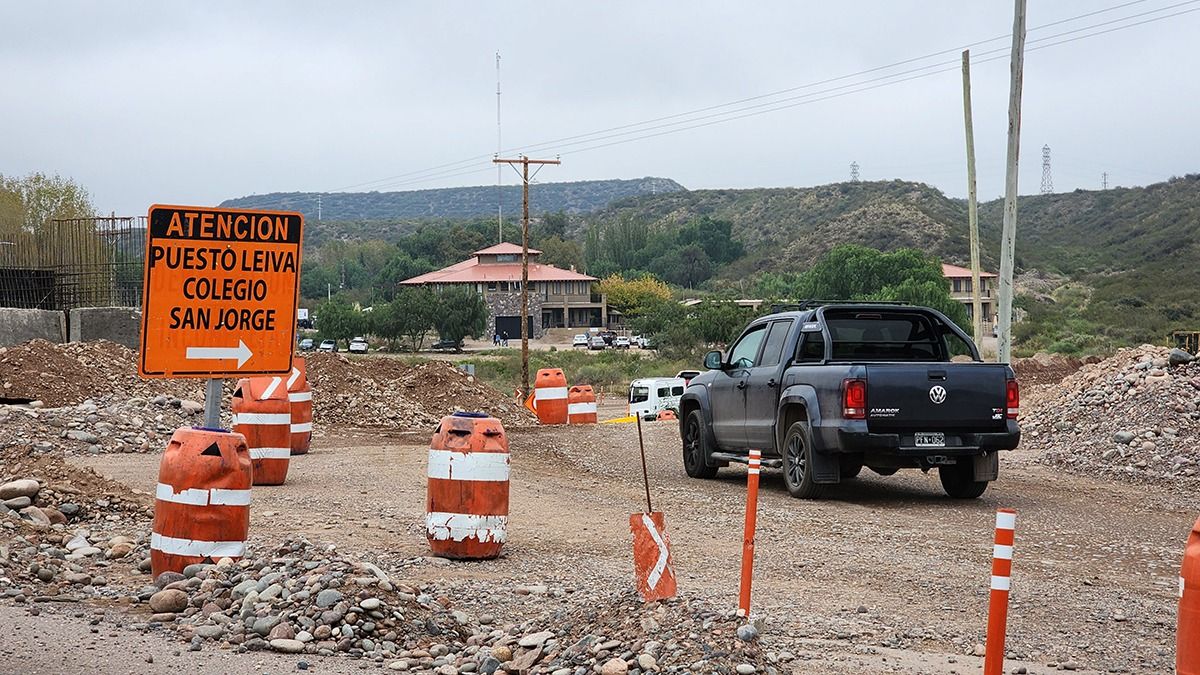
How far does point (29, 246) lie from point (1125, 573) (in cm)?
3599

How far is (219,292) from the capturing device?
31.8 feet

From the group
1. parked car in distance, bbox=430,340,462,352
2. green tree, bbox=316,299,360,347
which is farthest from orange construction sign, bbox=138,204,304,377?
green tree, bbox=316,299,360,347

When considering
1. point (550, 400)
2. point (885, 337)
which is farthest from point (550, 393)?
point (885, 337)

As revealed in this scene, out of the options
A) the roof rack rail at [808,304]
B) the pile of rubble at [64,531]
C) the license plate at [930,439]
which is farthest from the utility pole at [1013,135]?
the pile of rubble at [64,531]

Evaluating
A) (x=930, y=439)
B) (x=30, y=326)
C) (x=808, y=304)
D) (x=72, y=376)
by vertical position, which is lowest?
(x=72, y=376)

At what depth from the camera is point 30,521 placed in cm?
1155

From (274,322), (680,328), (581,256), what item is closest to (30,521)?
(274,322)

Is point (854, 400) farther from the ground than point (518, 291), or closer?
closer

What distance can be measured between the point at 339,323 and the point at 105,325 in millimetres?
64875

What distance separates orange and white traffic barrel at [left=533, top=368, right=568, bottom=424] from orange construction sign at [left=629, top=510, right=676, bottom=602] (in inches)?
952

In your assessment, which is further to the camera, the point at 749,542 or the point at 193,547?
the point at 193,547

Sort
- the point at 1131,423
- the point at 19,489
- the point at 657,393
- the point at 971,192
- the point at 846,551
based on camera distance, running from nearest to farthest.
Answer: the point at 846,551, the point at 19,489, the point at 1131,423, the point at 971,192, the point at 657,393

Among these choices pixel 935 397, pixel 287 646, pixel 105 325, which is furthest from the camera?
pixel 105 325

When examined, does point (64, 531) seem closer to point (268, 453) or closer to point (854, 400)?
point (268, 453)
